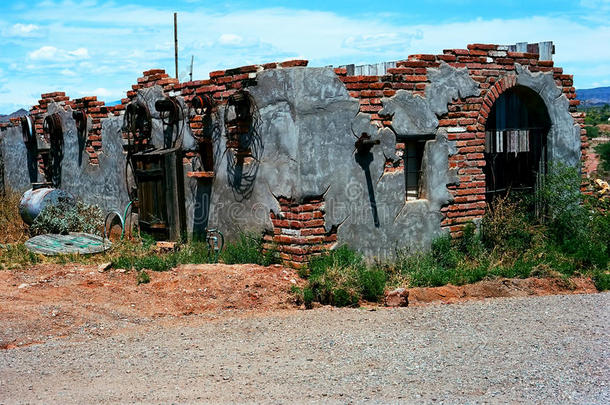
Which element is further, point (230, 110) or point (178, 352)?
point (230, 110)

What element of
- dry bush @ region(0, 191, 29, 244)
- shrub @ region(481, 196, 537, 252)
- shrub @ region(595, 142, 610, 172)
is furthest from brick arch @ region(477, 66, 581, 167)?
shrub @ region(595, 142, 610, 172)

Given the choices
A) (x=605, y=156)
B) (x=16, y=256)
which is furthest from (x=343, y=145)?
(x=605, y=156)

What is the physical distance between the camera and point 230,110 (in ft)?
33.0

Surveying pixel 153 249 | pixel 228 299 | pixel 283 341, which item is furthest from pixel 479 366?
pixel 153 249

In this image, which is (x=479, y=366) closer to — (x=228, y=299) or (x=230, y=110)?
(x=228, y=299)

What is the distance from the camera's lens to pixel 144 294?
27.3 ft

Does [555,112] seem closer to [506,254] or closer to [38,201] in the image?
[506,254]

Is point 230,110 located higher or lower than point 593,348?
higher

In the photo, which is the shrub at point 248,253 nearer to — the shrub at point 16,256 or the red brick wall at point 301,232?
the red brick wall at point 301,232

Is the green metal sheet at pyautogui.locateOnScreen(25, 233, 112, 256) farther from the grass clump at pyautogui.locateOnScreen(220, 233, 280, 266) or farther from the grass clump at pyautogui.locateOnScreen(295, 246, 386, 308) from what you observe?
the grass clump at pyautogui.locateOnScreen(295, 246, 386, 308)

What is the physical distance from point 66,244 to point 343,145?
4908 mm

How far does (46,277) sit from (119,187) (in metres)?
4.07

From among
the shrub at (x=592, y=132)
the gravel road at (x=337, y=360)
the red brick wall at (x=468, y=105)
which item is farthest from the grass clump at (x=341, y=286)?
the shrub at (x=592, y=132)

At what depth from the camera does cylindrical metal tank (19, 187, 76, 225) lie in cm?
1241
